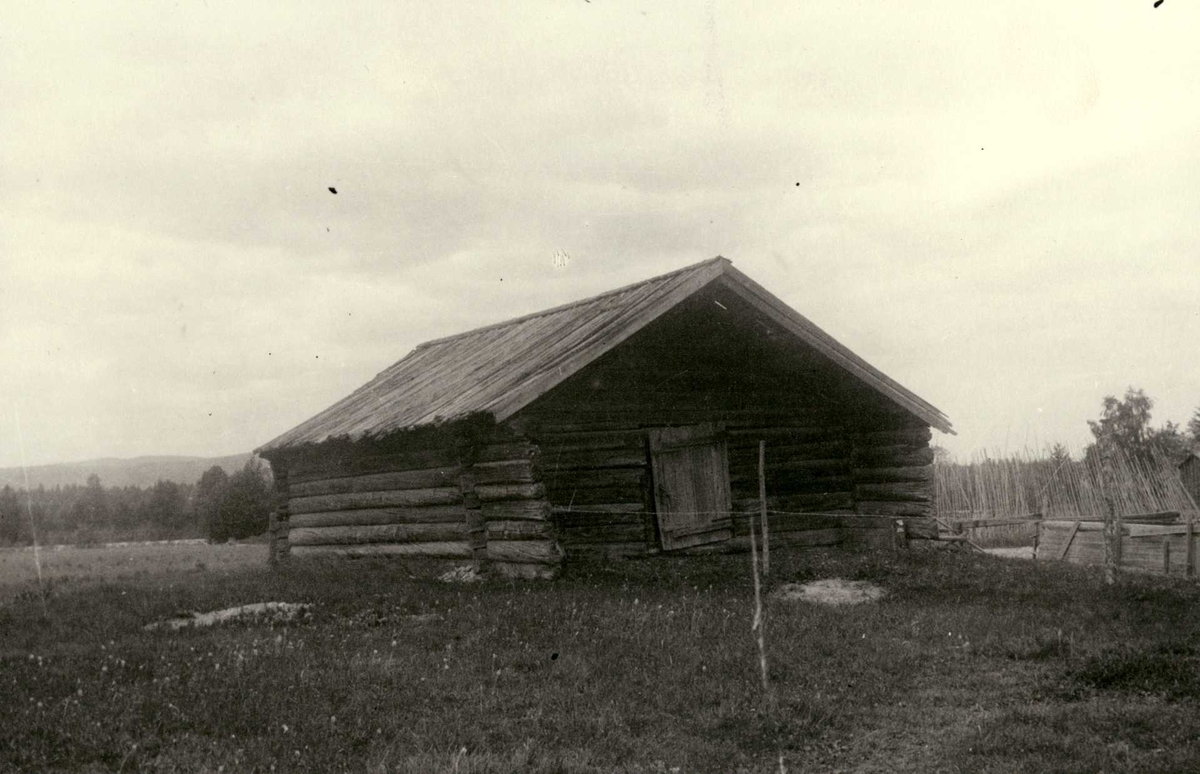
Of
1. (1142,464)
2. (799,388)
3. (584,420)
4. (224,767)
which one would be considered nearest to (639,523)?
(584,420)

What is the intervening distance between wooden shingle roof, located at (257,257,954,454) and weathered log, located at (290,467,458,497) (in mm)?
918

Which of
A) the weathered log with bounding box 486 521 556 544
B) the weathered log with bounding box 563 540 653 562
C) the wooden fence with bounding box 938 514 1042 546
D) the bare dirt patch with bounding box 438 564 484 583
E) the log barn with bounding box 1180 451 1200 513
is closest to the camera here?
the weathered log with bounding box 486 521 556 544

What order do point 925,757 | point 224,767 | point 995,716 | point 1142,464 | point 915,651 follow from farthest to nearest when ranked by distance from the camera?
point 1142,464 < point 915,651 < point 995,716 < point 925,757 < point 224,767

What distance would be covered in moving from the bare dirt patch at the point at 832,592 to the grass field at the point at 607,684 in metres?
0.51

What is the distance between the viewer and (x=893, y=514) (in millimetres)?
16438

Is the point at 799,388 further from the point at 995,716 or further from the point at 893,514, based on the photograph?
the point at 995,716

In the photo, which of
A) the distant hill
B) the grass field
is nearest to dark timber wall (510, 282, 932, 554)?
the grass field

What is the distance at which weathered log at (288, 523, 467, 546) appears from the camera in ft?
47.5

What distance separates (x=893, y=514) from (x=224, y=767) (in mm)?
13003

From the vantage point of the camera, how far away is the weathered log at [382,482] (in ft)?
47.7

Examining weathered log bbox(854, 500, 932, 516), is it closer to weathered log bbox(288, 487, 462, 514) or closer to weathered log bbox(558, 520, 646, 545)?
weathered log bbox(558, 520, 646, 545)

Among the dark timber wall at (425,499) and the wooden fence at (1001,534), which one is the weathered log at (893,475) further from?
the wooden fence at (1001,534)

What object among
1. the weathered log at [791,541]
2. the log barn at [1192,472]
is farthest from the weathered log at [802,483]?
the log barn at [1192,472]

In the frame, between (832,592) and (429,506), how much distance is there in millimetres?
6190
